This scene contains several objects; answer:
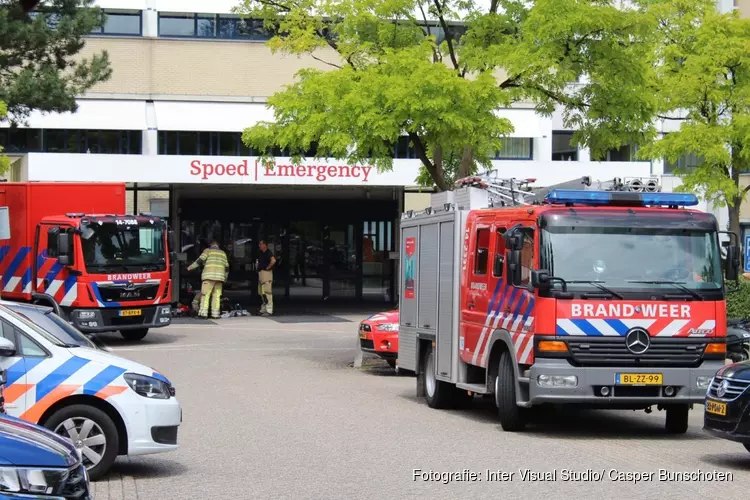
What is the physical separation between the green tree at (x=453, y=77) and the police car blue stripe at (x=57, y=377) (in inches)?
445

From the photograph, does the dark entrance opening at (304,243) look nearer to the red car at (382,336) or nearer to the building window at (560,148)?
the building window at (560,148)

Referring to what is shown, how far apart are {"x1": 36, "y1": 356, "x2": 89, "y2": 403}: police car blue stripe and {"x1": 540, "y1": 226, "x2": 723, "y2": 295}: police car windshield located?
5.10m

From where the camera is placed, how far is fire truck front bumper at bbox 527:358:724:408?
12555mm

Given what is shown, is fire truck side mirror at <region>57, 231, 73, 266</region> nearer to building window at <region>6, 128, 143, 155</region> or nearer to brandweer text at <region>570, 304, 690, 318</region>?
brandweer text at <region>570, 304, 690, 318</region>

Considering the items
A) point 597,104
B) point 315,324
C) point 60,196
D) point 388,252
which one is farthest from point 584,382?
point 388,252

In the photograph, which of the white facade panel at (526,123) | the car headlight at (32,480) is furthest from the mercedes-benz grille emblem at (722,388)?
the white facade panel at (526,123)

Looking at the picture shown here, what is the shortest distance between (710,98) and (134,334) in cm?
1444

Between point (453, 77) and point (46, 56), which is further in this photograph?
point (46, 56)

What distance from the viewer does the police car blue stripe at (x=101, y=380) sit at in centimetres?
988

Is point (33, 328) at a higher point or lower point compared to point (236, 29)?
lower

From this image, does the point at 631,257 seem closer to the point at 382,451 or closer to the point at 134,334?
the point at 382,451

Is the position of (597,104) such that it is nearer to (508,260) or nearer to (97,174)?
(508,260)

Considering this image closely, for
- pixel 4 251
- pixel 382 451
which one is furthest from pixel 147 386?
pixel 4 251

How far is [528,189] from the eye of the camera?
15.8 m
